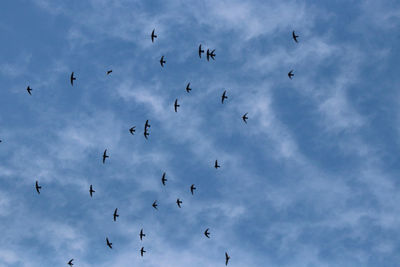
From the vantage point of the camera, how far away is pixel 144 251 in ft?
354

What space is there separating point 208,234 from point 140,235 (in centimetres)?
1372

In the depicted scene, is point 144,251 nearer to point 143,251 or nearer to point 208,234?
point 143,251

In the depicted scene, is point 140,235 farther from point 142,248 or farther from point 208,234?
point 208,234

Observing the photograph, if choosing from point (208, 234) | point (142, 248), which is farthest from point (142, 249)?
point (208, 234)

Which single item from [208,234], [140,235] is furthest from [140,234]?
[208,234]

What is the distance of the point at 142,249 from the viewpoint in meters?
108

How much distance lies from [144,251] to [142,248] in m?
0.73

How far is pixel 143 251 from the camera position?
107625mm

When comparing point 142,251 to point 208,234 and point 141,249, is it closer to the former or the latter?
point 141,249

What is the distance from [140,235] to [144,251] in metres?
4.13

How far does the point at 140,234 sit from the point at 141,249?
151 inches

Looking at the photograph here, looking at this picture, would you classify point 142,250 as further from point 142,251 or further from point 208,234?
point 208,234

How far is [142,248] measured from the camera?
10781 cm

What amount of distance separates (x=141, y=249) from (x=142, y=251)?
2.56 ft
